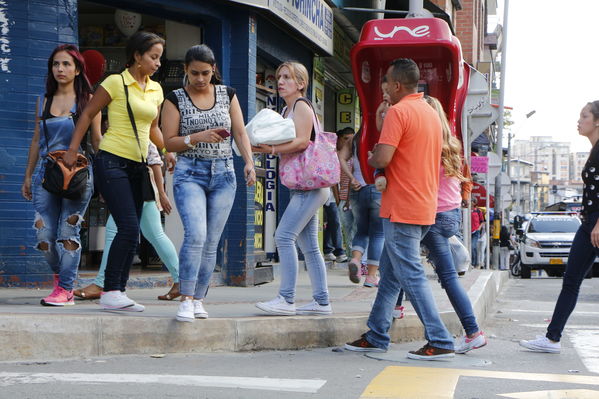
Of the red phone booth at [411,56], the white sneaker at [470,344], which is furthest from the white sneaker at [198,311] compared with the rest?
the red phone booth at [411,56]

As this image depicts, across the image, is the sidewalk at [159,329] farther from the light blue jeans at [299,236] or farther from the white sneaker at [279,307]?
the light blue jeans at [299,236]

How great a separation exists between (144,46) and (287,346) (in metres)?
2.29

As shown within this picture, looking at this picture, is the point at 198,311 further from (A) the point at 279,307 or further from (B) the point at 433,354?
(B) the point at 433,354

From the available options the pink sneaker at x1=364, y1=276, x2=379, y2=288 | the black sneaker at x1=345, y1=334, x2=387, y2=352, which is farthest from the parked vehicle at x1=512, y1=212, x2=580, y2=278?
the black sneaker at x1=345, y1=334, x2=387, y2=352

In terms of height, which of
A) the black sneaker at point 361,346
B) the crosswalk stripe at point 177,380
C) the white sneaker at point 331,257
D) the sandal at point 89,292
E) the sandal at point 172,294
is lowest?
the white sneaker at point 331,257

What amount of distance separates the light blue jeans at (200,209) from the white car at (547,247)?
2053 centimetres

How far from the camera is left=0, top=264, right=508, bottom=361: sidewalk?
591 cm

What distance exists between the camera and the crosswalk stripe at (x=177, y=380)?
5035 mm

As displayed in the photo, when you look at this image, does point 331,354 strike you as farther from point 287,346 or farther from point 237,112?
point 237,112

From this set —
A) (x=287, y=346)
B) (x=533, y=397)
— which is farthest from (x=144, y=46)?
(x=533, y=397)

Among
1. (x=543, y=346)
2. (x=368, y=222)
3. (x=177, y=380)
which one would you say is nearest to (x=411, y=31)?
(x=368, y=222)

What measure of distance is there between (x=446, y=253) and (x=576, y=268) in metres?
1.03

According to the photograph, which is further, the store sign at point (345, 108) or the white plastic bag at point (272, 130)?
the store sign at point (345, 108)

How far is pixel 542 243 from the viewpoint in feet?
84.8
